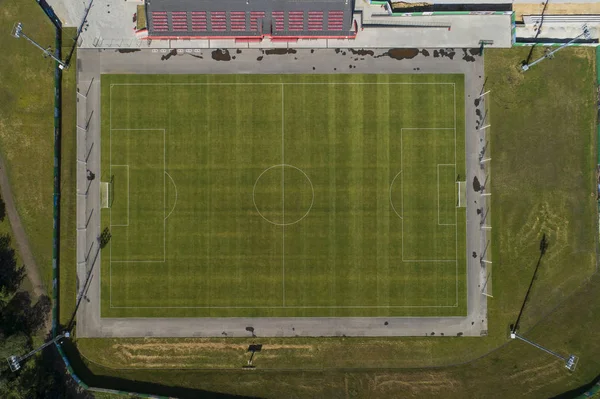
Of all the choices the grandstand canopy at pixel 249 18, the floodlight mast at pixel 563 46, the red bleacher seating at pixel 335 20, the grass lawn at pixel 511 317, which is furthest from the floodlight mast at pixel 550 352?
the red bleacher seating at pixel 335 20

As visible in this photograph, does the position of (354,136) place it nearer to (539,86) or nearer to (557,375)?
(539,86)

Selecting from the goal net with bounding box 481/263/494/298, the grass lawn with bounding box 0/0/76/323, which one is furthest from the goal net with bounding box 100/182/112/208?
the goal net with bounding box 481/263/494/298

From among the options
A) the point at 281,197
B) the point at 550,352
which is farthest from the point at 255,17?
the point at 550,352

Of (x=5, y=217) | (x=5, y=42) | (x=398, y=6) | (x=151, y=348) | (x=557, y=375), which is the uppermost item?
(x=398, y=6)

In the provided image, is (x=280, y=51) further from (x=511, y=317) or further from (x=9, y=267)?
(x=511, y=317)

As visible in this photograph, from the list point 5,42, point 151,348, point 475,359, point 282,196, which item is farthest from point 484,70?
point 5,42

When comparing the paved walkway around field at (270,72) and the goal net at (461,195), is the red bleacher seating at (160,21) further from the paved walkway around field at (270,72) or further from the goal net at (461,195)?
the goal net at (461,195)
